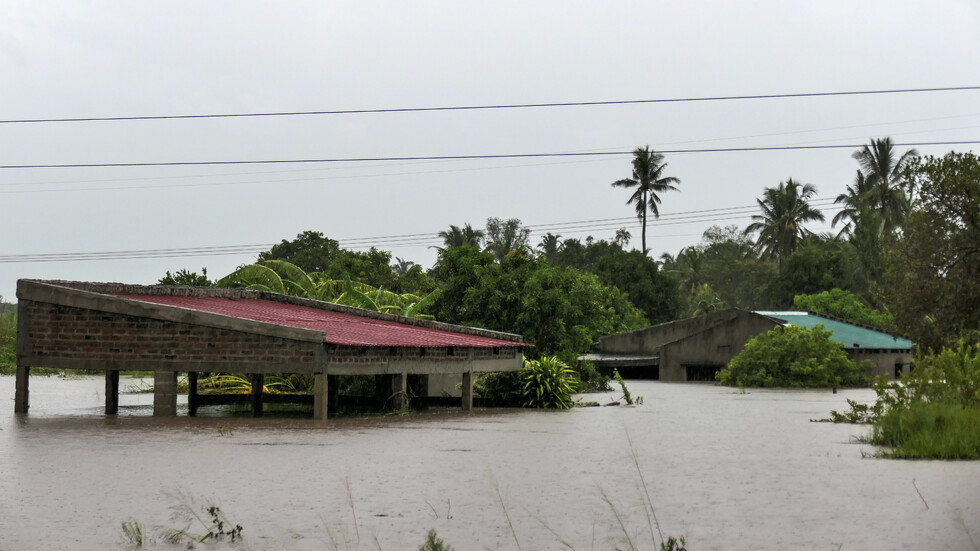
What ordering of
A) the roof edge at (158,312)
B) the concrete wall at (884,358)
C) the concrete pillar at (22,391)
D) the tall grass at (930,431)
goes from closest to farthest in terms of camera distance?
the tall grass at (930,431), the roof edge at (158,312), the concrete pillar at (22,391), the concrete wall at (884,358)

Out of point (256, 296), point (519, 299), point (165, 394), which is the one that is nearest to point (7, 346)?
point (256, 296)

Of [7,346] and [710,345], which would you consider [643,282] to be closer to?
[710,345]

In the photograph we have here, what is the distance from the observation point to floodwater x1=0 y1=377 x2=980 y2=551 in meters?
10.9

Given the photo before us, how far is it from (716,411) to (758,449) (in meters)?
11.2

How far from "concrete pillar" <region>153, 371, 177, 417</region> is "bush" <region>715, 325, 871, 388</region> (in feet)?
84.5

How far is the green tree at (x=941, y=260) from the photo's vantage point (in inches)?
1447

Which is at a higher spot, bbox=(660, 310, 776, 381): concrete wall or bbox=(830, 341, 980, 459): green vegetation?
bbox=(660, 310, 776, 381): concrete wall

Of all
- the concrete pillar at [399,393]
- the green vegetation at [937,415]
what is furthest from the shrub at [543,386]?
the green vegetation at [937,415]

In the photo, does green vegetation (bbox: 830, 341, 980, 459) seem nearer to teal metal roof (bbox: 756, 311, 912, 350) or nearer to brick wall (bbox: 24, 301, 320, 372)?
brick wall (bbox: 24, 301, 320, 372)

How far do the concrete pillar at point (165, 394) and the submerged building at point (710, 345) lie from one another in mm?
28330

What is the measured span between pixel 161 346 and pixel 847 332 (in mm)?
36491

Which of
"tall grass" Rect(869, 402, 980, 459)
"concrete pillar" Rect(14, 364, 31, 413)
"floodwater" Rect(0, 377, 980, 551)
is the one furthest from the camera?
"concrete pillar" Rect(14, 364, 31, 413)

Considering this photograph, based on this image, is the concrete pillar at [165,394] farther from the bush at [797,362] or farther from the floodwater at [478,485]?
the bush at [797,362]

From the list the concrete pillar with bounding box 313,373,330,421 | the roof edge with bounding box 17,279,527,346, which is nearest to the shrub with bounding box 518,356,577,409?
the roof edge with bounding box 17,279,527,346
